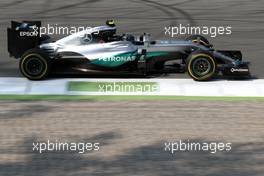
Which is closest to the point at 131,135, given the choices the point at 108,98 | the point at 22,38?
the point at 108,98

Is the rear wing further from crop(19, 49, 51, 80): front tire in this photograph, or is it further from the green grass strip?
the green grass strip

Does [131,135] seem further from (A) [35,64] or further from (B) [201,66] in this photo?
(A) [35,64]

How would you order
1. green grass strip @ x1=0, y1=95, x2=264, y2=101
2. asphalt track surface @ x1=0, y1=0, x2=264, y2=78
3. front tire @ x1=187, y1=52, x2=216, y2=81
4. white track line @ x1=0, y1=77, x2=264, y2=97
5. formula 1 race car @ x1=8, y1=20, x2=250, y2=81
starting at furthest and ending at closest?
asphalt track surface @ x1=0, y1=0, x2=264, y2=78
formula 1 race car @ x1=8, y1=20, x2=250, y2=81
front tire @ x1=187, y1=52, x2=216, y2=81
white track line @ x1=0, y1=77, x2=264, y2=97
green grass strip @ x1=0, y1=95, x2=264, y2=101

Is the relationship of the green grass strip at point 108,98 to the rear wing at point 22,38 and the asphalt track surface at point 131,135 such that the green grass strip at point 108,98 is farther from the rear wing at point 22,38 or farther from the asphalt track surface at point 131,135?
the rear wing at point 22,38

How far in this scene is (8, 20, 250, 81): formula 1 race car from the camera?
1329 centimetres

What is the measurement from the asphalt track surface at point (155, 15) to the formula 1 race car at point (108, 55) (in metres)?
2.40

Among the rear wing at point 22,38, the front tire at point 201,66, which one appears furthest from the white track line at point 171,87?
the rear wing at point 22,38

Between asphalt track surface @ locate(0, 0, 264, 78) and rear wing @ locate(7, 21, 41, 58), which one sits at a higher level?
asphalt track surface @ locate(0, 0, 264, 78)

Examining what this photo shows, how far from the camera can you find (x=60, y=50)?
44.1 feet

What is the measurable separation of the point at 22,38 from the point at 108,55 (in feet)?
6.38

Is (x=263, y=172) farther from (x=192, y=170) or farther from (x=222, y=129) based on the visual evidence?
(x=222, y=129)

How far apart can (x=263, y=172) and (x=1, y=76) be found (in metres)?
7.14

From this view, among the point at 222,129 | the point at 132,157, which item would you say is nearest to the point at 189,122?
the point at 222,129

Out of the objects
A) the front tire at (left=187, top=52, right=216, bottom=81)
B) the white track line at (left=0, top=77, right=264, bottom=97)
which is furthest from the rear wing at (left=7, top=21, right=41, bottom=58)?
the front tire at (left=187, top=52, right=216, bottom=81)
